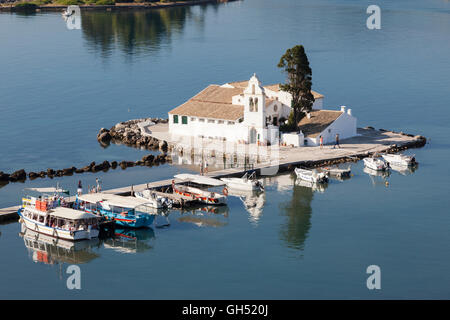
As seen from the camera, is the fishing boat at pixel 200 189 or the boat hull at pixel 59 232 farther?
the fishing boat at pixel 200 189

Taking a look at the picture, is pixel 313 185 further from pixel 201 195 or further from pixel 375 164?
pixel 201 195

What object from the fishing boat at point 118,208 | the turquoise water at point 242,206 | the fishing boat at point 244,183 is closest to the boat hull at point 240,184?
the fishing boat at point 244,183

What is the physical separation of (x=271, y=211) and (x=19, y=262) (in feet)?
76.7

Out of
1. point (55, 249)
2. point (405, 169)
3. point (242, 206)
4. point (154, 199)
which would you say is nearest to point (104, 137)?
point (154, 199)

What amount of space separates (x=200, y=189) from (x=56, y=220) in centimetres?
1613

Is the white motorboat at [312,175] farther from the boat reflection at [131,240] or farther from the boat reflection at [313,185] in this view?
the boat reflection at [131,240]

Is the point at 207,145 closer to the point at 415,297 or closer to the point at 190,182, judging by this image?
the point at 190,182

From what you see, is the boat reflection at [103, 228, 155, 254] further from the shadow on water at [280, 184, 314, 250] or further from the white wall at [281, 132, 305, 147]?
the white wall at [281, 132, 305, 147]

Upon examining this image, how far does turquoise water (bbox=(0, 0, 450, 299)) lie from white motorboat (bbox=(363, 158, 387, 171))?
188 centimetres

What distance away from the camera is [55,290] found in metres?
59.9

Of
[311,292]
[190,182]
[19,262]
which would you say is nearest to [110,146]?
[190,182]

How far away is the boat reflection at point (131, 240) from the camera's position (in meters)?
67.8

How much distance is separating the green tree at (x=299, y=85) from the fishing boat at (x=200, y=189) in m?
17.8

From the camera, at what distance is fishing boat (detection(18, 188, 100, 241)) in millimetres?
69250
